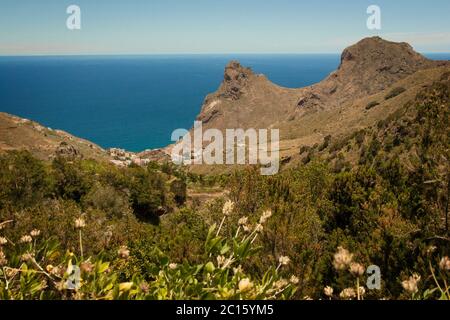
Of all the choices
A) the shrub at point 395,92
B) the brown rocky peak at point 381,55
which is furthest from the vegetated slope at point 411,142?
the brown rocky peak at point 381,55

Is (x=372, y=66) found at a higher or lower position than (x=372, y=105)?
higher

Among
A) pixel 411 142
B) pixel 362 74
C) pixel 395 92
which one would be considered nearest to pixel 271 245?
pixel 411 142

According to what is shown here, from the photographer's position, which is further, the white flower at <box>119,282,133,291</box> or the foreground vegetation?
the foreground vegetation

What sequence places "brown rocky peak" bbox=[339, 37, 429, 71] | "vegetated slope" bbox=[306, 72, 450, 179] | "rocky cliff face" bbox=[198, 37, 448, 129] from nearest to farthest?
"vegetated slope" bbox=[306, 72, 450, 179] → "rocky cliff face" bbox=[198, 37, 448, 129] → "brown rocky peak" bbox=[339, 37, 429, 71]

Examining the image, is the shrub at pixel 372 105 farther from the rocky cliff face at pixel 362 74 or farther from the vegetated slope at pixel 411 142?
the rocky cliff face at pixel 362 74

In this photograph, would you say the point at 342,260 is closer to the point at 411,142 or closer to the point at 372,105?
→ the point at 411,142

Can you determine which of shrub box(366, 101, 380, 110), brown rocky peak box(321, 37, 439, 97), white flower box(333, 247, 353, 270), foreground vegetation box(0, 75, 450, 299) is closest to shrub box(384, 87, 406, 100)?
shrub box(366, 101, 380, 110)

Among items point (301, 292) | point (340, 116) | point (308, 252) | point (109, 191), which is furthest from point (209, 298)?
point (340, 116)

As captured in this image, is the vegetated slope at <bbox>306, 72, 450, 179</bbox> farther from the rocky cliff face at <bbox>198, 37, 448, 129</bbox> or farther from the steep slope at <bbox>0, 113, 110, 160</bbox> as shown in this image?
the rocky cliff face at <bbox>198, 37, 448, 129</bbox>

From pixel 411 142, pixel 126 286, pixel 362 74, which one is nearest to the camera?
pixel 126 286
